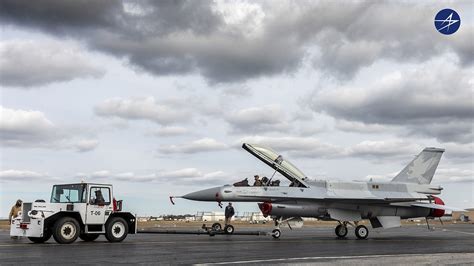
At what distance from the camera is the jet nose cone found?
2353cm

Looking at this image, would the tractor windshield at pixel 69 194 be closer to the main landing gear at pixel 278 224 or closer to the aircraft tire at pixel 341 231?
the main landing gear at pixel 278 224

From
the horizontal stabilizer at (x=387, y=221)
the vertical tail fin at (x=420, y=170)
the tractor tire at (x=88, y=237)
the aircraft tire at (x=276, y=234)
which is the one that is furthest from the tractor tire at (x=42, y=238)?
the vertical tail fin at (x=420, y=170)

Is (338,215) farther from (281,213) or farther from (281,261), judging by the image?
(281,261)

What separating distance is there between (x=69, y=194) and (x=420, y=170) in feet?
57.4

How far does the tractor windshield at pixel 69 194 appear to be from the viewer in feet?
59.3

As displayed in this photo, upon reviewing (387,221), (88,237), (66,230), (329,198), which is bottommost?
(88,237)

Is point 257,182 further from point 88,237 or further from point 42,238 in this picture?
point 42,238

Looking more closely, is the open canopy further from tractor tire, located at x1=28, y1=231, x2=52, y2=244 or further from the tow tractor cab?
tractor tire, located at x1=28, y1=231, x2=52, y2=244

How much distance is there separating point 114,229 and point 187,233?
251 inches

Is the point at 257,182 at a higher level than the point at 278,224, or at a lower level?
higher

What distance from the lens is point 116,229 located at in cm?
1842

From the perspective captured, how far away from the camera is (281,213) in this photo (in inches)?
923

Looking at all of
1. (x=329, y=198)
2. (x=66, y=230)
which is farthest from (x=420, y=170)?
(x=66, y=230)

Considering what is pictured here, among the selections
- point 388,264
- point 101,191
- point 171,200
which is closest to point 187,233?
point 171,200
